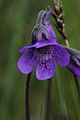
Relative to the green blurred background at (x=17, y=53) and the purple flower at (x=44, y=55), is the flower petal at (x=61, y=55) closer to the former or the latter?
the purple flower at (x=44, y=55)

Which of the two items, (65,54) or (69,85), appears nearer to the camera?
(65,54)

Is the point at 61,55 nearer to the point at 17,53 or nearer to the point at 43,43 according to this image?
the point at 43,43

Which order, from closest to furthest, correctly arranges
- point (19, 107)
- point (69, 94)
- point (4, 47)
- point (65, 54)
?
point (65, 54) → point (69, 94) → point (19, 107) → point (4, 47)

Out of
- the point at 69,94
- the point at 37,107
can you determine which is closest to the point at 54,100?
the point at 69,94

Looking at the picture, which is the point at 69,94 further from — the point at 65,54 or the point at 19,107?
the point at 65,54

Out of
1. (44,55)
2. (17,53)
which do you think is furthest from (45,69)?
(17,53)

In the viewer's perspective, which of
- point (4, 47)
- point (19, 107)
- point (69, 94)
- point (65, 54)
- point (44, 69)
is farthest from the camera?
point (4, 47)
